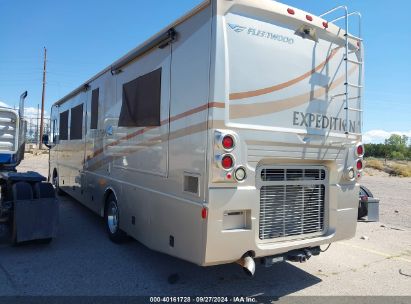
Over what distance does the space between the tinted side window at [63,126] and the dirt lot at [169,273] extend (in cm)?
367

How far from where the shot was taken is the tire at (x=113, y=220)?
604 cm

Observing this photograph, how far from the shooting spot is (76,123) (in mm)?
8523

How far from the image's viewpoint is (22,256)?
548 cm

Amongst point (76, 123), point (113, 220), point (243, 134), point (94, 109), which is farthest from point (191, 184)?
point (76, 123)

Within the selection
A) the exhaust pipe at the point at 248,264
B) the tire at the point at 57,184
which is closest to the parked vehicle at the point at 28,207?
the exhaust pipe at the point at 248,264

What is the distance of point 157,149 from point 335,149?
229 cm

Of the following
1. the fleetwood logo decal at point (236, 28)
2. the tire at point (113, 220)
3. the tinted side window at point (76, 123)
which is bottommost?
the tire at point (113, 220)

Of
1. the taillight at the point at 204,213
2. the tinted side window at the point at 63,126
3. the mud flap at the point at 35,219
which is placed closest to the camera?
the taillight at the point at 204,213

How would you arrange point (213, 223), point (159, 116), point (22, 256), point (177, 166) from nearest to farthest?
point (213, 223) → point (177, 166) → point (159, 116) → point (22, 256)

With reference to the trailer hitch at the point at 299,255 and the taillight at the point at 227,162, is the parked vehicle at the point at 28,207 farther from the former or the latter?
the trailer hitch at the point at 299,255

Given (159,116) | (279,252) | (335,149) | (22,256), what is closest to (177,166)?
(159,116)

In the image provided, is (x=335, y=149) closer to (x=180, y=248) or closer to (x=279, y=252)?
(x=279, y=252)

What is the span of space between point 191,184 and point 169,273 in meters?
1.61

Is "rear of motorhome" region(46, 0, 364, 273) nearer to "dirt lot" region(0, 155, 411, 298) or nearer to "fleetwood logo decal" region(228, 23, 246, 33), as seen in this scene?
"fleetwood logo decal" region(228, 23, 246, 33)
